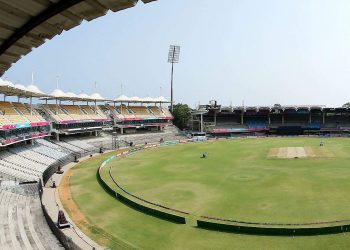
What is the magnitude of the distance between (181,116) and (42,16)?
11170 centimetres

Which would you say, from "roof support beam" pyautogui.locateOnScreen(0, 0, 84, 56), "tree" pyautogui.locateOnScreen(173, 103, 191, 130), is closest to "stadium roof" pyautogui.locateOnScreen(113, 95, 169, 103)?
"tree" pyautogui.locateOnScreen(173, 103, 191, 130)

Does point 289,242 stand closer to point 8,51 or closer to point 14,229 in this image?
point 14,229

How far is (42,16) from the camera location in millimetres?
5766

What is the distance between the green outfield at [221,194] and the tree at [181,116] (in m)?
53.3

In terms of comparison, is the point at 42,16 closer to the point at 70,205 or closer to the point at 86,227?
the point at 86,227

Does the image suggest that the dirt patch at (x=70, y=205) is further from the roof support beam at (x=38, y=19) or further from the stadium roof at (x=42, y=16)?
the stadium roof at (x=42, y=16)

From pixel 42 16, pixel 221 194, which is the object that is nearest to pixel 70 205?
pixel 221 194

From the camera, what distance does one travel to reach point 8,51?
24.5 ft

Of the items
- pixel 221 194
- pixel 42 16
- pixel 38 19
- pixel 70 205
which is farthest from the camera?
pixel 221 194

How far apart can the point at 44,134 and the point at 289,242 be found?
56.7 meters

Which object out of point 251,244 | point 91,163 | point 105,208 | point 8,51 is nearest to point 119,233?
point 105,208

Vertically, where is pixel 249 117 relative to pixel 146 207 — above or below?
above

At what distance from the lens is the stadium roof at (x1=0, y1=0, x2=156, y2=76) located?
5.27 m

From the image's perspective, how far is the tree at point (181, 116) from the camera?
117 m
